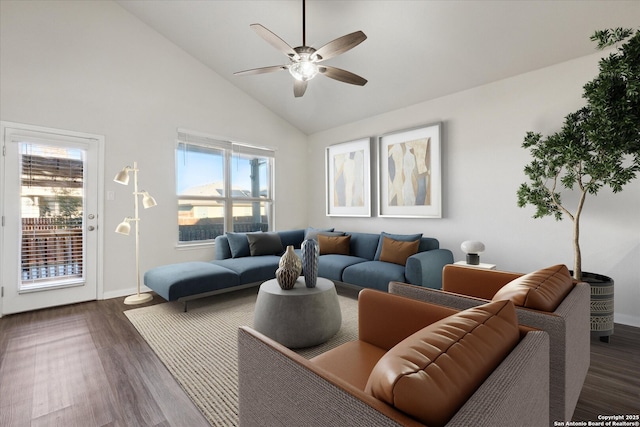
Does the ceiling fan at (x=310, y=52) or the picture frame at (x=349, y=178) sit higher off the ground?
the ceiling fan at (x=310, y=52)

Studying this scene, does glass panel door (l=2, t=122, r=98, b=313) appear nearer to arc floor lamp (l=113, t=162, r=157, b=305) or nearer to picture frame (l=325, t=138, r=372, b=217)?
arc floor lamp (l=113, t=162, r=157, b=305)

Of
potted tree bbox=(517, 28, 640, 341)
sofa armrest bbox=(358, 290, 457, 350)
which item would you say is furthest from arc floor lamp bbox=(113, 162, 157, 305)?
potted tree bbox=(517, 28, 640, 341)

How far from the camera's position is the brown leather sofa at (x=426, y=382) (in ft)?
2.01

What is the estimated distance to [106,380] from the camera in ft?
6.30

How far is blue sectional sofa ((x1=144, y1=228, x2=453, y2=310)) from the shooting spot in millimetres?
3113

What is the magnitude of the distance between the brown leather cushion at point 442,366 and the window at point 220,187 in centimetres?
434

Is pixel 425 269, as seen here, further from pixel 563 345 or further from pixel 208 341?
pixel 208 341

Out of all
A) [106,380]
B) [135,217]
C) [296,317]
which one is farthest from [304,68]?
[135,217]

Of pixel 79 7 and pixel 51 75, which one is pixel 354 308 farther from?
pixel 79 7

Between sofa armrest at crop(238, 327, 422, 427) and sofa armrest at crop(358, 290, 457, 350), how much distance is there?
65cm

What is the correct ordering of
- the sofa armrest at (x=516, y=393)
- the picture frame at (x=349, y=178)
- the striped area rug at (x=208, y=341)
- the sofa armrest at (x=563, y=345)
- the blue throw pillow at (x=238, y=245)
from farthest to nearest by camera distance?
the picture frame at (x=349, y=178) < the blue throw pillow at (x=238, y=245) < the striped area rug at (x=208, y=341) < the sofa armrest at (x=563, y=345) < the sofa armrest at (x=516, y=393)

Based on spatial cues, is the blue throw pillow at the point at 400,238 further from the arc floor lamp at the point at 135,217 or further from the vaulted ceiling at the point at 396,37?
the arc floor lamp at the point at 135,217

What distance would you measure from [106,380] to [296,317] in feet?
4.35

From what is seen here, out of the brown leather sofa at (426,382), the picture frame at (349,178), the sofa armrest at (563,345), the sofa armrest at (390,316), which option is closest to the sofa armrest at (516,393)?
the brown leather sofa at (426,382)
